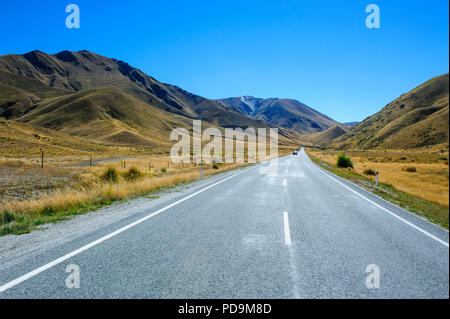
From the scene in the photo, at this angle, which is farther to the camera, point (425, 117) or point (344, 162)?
point (344, 162)

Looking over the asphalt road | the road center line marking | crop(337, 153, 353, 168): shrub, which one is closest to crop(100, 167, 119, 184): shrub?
the asphalt road

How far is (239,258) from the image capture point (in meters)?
3.88

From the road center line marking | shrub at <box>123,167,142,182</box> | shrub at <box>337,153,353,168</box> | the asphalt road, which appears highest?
shrub at <box>337,153,353,168</box>

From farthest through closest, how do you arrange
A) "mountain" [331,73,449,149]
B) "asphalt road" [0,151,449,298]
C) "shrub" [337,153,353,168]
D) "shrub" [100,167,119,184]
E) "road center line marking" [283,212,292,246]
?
"shrub" [337,153,353,168]
"shrub" [100,167,119,184]
"road center line marking" [283,212,292,246]
"asphalt road" [0,151,449,298]
"mountain" [331,73,449,149]

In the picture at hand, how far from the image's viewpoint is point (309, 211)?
7.37 meters

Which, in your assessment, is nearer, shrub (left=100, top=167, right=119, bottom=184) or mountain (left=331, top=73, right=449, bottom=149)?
mountain (left=331, top=73, right=449, bottom=149)

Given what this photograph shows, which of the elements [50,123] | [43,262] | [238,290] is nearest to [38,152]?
[43,262]

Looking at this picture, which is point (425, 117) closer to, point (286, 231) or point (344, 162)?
point (286, 231)

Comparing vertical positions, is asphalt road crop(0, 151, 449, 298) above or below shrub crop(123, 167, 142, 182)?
below

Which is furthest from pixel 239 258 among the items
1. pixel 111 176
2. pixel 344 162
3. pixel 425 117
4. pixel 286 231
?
pixel 344 162

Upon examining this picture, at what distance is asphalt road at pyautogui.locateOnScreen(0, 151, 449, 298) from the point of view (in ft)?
9.62

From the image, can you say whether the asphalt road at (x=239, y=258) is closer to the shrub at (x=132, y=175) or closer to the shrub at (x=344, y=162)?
the shrub at (x=132, y=175)

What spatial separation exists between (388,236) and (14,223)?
895 centimetres

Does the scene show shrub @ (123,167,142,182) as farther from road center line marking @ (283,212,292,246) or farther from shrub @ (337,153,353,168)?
shrub @ (337,153,353,168)
